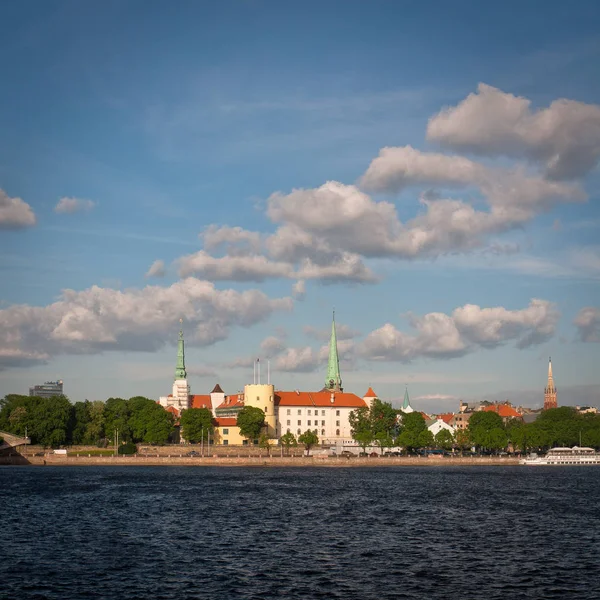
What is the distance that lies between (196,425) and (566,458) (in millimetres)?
77582

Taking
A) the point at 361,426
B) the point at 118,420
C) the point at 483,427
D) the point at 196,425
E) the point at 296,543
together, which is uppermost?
the point at 118,420

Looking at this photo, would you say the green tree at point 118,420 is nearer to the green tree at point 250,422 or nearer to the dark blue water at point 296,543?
the green tree at point 250,422

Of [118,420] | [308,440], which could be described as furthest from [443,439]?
[118,420]

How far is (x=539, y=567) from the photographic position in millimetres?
43594

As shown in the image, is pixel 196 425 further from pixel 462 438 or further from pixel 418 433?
pixel 462 438

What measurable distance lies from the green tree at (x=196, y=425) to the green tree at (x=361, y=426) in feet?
101

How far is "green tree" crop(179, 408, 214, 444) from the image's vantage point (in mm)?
173625

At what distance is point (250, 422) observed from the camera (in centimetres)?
17412

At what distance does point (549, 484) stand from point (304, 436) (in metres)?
78.1

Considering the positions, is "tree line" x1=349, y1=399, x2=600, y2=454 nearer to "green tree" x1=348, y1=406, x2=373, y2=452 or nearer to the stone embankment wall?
"green tree" x1=348, y1=406, x2=373, y2=452

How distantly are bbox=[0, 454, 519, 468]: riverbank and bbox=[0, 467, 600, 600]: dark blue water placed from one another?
56.7 metres

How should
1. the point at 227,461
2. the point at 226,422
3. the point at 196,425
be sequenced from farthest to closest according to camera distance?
the point at 226,422 < the point at 196,425 < the point at 227,461

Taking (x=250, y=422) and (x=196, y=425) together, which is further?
(x=250, y=422)

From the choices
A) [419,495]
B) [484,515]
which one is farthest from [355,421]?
[484,515]
